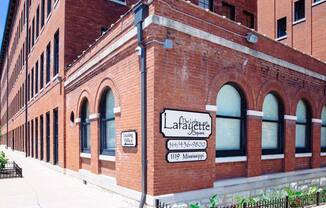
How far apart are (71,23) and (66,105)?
3.88m

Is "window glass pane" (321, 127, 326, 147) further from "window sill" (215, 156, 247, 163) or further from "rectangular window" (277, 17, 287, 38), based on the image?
"rectangular window" (277, 17, 287, 38)

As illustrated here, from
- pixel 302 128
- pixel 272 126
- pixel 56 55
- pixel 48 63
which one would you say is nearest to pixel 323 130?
pixel 302 128

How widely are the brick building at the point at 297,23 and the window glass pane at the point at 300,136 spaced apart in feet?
32.2

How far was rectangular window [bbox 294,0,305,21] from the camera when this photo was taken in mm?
25447

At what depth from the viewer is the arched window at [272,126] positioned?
12070mm

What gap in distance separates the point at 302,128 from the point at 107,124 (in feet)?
27.5

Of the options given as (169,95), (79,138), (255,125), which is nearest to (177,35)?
(169,95)

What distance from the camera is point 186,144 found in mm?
8555

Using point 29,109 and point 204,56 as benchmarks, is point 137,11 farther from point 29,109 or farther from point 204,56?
point 29,109

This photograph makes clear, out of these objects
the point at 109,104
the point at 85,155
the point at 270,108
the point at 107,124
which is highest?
the point at 109,104

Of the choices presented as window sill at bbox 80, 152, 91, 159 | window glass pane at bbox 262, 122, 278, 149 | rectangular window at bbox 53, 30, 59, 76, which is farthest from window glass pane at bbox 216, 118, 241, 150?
rectangular window at bbox 53, 30, 59, 76

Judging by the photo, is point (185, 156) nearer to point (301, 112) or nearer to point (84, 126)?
point (84, 126)

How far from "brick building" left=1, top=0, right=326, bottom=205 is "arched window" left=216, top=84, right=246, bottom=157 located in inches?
1.3

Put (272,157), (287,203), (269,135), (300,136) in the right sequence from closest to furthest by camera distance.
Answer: (287,203)
(272,157)
(269,135)
(300,136)
